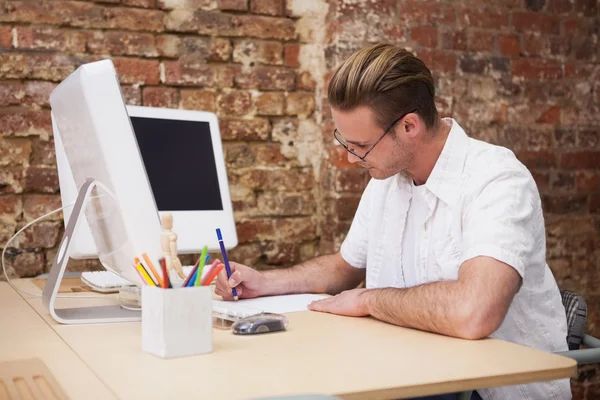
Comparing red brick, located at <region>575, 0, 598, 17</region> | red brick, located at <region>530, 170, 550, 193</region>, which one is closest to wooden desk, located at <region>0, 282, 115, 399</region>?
red brick, located at <region>530, 170, 550, 193</region>

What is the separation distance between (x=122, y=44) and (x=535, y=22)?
1631 millimetres

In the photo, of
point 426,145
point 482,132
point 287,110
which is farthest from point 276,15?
point 426,145

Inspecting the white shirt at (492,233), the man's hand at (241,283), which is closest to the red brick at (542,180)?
the white shirt at (492,233)

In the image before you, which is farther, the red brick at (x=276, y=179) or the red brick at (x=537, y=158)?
the red brick at (x=537, y=158)

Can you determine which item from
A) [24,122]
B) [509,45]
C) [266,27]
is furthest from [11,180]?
[509,45]

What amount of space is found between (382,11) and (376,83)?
1015mm

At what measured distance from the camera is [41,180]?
238cm

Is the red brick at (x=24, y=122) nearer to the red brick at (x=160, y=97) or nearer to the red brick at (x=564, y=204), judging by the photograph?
the red brick at (x=160, y=97)

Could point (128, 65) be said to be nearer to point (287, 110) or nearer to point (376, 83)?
point (287, 110)

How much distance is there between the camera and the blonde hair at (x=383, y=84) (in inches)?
68.2

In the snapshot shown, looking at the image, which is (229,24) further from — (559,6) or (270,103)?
(559,6)

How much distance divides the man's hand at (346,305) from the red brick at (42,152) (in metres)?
1.20

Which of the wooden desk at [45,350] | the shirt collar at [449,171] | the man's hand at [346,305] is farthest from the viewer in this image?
the shirt collar at [449,171]

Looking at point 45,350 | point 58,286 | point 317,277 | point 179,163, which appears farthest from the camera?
point 179,163
